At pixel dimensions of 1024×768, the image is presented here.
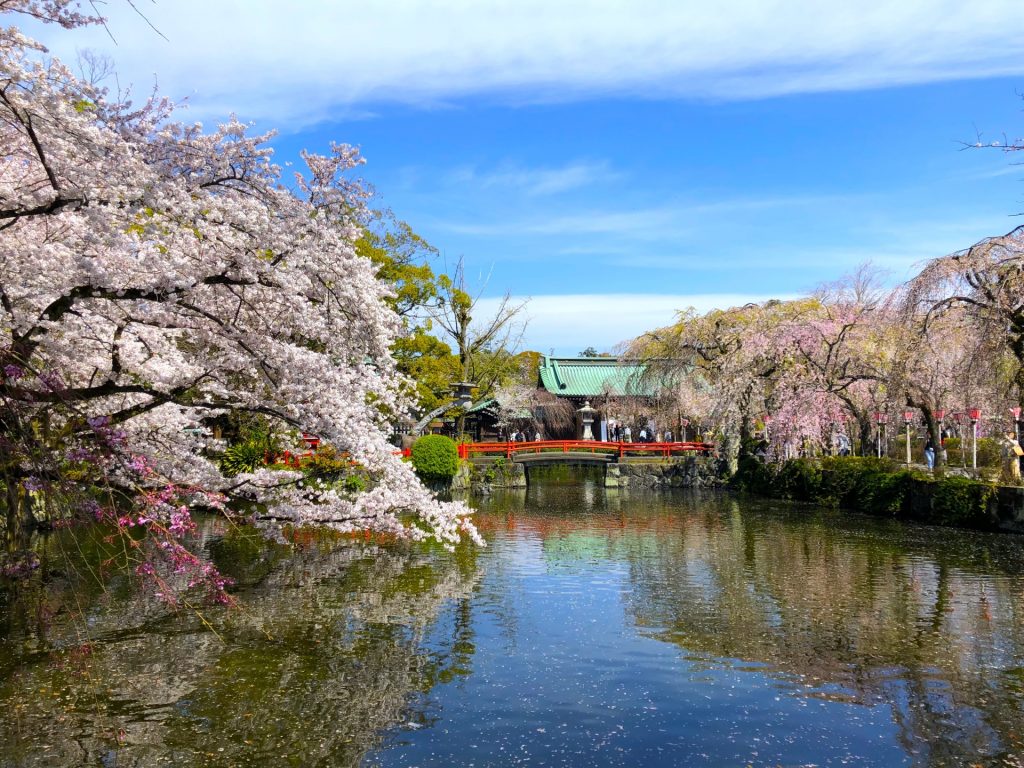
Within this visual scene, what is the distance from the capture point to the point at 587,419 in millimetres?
42469

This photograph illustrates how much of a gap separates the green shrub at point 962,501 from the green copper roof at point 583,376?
23.5 m

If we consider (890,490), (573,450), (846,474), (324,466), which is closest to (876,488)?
(890,490)

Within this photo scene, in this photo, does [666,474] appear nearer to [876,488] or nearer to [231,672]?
[876,488]

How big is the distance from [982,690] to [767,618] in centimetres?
324

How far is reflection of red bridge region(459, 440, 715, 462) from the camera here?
34.9 m

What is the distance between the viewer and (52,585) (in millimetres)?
12016

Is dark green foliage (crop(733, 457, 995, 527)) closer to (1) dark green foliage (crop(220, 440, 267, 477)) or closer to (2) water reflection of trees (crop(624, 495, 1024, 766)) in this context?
(2) water reflection of trees (crop(624, 495, 1024, 766))

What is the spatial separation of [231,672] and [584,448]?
2856cm

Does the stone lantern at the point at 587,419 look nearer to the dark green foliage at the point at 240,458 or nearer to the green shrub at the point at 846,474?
the green shrub at the point at 846,474

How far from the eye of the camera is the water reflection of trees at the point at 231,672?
22.8ft

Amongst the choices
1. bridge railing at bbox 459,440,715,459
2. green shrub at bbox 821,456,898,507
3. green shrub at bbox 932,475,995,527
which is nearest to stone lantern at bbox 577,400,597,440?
bridge railing at bbox 459,440,715,459

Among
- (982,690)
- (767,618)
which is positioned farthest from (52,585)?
(982,690)

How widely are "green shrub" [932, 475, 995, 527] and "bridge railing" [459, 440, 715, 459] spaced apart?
1474 cm

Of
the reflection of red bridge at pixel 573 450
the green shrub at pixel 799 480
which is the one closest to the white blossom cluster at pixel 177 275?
the green shrub at pixel 799 480
